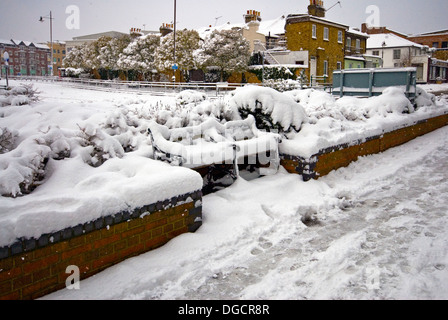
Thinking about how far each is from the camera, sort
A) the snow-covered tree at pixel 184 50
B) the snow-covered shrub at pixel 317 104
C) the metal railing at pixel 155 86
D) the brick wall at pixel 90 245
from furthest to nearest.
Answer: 1. the snow-covered tree at pixel 184 50
2. the metal railing at pixel 155 86
3. the snow-covered shrub at pixel 317 104
4. the brick wall at pixel 90 245

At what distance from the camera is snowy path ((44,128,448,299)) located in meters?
3.04

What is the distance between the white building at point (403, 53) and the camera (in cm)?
5131

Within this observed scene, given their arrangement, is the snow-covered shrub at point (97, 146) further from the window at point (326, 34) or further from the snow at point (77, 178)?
the window at point (326, 34)

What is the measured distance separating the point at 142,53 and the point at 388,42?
3668 centimetres

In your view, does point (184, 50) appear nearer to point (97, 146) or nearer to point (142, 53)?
point (142, 53)

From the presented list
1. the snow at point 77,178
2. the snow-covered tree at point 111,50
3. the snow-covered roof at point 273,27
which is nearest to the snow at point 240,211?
the snow at point 77,178

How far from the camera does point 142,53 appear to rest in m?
40.2

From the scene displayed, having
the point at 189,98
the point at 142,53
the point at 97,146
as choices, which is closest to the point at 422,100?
the point at 189,98

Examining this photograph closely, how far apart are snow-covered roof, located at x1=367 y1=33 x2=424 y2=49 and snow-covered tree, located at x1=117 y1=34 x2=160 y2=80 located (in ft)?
109

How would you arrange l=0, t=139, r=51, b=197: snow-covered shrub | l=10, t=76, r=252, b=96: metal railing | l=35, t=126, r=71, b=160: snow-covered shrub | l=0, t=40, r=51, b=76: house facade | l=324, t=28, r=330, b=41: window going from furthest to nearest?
l=0, t=40, r=51, b=76: house facade, l=324, t=28, r=330, b=41: window, l=10, t=76, r=252, b=96: metal railing, l=35, t=126, r=71, b=160: snow-covered shrub, l=0, t=139, r=51, b=197: snow-covered shrub

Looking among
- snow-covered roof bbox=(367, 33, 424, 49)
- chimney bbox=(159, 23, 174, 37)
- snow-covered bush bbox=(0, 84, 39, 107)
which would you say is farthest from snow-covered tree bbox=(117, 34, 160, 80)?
snow-covered bush bbox=(0, 84, 39, 107)

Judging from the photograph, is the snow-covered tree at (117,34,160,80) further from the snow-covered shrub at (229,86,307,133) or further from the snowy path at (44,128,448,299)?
the snowy path at (44,128,448,299)

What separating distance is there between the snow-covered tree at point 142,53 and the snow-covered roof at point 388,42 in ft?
109

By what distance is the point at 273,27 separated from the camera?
136ft
